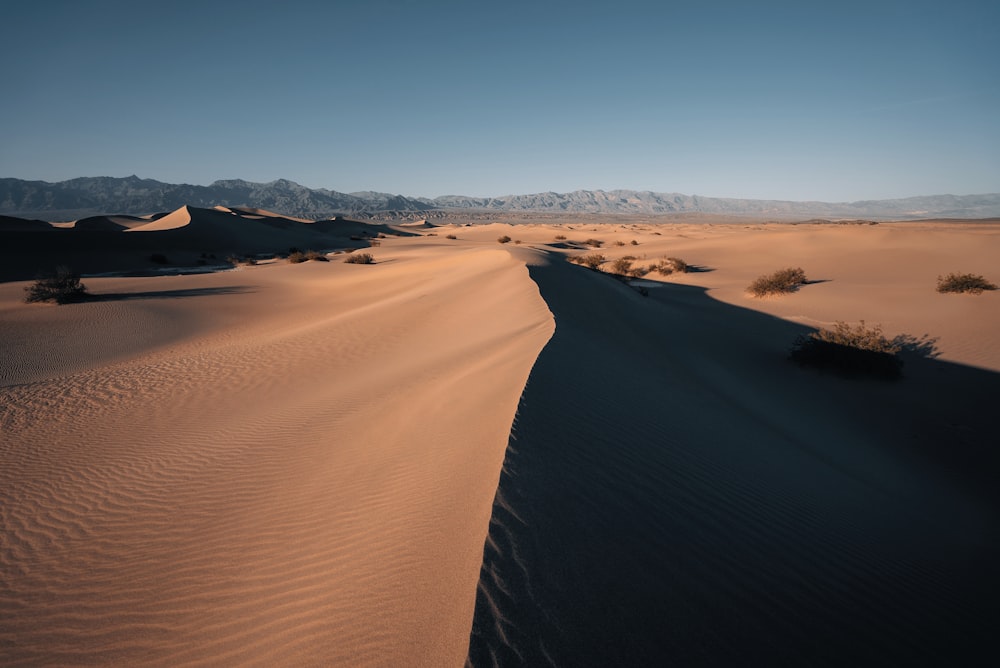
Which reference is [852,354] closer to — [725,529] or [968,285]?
[725,529]

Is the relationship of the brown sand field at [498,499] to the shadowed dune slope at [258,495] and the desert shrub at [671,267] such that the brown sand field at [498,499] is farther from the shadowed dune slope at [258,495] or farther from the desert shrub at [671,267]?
the desert shrub at [671,267]

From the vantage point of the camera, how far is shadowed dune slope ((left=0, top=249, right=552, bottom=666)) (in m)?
2.36

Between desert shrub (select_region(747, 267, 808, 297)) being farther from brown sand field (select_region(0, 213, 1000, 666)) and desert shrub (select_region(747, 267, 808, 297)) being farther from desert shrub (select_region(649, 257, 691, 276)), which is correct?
brown sand field (select_region(0, 213, 1000, 666))

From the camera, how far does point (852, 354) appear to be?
824 cm

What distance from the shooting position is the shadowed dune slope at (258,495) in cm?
236

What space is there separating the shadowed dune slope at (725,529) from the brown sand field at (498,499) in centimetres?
2

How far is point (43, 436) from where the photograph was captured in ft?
19.0

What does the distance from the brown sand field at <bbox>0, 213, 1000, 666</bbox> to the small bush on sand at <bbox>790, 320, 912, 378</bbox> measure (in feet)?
0.86

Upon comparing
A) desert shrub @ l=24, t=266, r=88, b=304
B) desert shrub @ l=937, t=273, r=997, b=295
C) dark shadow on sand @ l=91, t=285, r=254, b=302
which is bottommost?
dark shadow on sand @ l=91, t=285, r=254, b=302

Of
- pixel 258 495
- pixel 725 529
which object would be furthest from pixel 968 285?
pixel 258 495

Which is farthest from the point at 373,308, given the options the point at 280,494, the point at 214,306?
the point at 280,494

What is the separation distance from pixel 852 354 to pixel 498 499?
8642 mm

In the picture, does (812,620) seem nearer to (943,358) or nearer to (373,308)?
(943,358)

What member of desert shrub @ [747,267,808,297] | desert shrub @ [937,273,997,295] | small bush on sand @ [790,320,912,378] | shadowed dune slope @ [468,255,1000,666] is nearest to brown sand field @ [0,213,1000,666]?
shadowed dune slope @ [468,255,1000,666]
